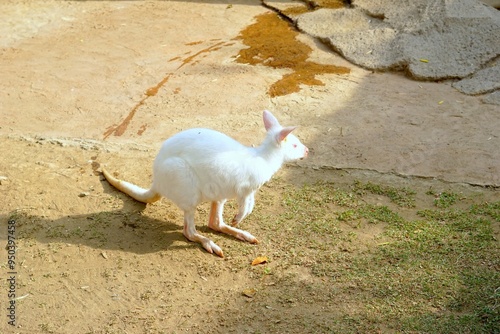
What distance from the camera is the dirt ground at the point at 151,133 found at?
12.7 ft

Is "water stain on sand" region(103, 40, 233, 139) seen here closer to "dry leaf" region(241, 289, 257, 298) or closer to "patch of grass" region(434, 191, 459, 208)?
"dry leaf" region(241, 289, 257, 298)

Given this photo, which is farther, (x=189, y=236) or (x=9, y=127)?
(x=9, y=127)

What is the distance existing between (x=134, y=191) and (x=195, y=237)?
1.93 ft

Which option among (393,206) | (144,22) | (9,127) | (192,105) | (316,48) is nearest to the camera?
(393,206)

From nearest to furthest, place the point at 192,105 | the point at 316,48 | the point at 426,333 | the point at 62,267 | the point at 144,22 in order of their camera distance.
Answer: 1. the point at 426,333
2. the point at 62,267
3. the point at 192,105
4. the point at 316,48
5. the point at 144,22

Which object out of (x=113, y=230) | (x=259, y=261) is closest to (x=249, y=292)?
(x=259, y=261)

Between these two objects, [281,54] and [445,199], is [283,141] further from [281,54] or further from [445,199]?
[281,54]

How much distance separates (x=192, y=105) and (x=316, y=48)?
178 cm

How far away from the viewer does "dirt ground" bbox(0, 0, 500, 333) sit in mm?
3865

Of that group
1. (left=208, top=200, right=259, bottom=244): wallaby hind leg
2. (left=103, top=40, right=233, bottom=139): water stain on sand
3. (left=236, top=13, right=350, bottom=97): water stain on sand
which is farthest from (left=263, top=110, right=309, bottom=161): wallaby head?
(left=236, top=13, right=350, bottom=97): water stain on sand

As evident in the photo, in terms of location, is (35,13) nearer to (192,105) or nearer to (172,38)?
(172,38)

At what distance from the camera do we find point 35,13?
775 cm

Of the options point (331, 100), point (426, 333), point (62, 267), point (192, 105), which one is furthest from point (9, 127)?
point (426, 333)

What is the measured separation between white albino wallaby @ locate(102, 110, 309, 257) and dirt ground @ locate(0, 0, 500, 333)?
365 mm
